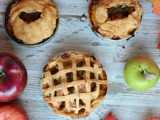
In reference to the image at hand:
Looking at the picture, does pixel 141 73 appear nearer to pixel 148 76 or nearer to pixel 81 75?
pixel 148 76

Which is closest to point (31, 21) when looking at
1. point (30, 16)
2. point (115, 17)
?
point (30, 16)

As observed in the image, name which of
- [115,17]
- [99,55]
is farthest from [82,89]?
[115,17]

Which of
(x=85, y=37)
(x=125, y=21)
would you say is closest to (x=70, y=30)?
(x=85, y=37)

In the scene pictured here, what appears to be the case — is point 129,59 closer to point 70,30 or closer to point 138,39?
point 138,39

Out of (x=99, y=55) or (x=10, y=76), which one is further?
(x=99, y=55)

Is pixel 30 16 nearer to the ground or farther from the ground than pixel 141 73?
farther from the ground

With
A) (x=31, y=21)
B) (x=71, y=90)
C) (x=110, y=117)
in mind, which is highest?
(x=31, y=21)

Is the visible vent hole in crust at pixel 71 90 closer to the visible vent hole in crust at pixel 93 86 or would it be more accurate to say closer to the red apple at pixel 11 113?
the visible vent hole in crust at pixel 93 86
